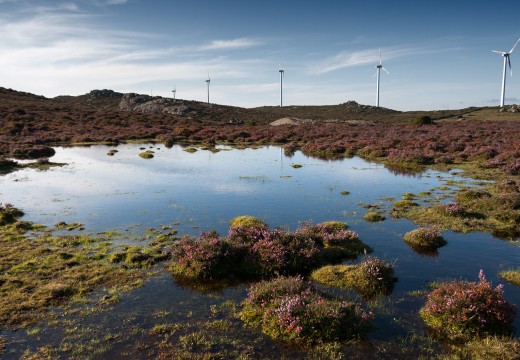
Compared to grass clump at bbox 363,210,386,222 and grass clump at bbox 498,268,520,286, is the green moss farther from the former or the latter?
grass clump at bbox 498,268,520,286

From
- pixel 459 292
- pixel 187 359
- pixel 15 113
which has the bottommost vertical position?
pixel 187 359

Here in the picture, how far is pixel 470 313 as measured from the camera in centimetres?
1054

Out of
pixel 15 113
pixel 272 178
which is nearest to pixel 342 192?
pixel 272 178

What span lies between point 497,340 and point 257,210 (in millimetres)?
15418

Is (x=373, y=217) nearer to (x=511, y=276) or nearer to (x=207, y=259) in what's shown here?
(x=511, y=276)

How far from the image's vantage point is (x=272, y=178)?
35188 millimetres

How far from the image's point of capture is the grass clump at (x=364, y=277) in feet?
43.1

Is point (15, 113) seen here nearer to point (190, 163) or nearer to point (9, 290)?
point (190, 163)

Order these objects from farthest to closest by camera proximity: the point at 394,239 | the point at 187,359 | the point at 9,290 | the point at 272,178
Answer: the point at 272,178 → the point at 394,239 → the point at 9,290 → the point at 187,359

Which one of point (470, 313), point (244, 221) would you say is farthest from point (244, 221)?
point (470, 313)

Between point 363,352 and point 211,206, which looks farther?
point 211,206

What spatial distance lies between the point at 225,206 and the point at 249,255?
9.78 meters

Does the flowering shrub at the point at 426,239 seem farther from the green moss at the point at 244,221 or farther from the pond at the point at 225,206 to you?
the green moss at the point at 244,221

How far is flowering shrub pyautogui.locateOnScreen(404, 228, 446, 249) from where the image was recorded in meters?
17.3
